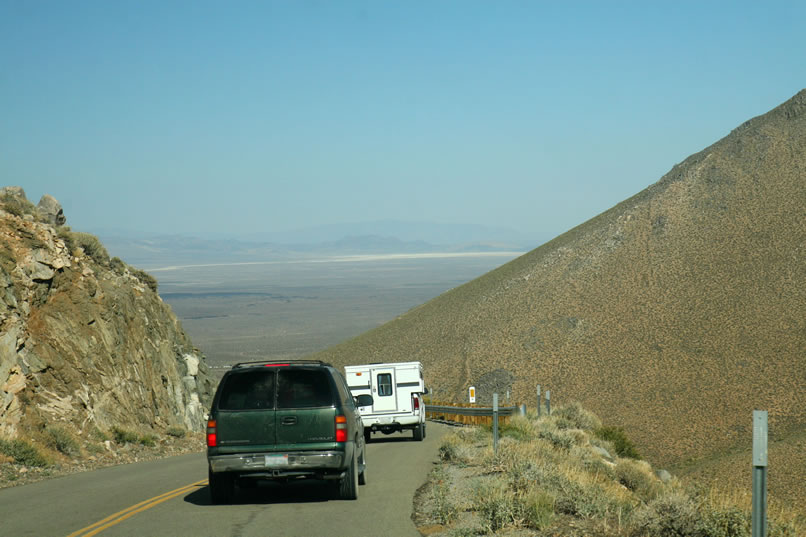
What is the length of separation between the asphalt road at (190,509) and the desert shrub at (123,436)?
19.5ft

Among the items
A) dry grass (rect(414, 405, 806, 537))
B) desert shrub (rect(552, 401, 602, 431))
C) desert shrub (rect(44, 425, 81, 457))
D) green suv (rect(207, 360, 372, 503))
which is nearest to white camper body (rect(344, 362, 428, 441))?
desert shrub (rect(44, 425, 81, 457))

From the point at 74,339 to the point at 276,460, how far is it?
554 inches

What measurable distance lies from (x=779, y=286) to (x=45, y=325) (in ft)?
167

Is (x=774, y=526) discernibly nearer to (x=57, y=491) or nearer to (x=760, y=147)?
(x=57, y=491)

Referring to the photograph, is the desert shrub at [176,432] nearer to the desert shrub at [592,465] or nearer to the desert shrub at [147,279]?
the desert shrub at [147,279]

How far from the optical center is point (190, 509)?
11.9 meters

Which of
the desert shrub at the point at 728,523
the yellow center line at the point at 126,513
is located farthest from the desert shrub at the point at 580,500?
the yellow center line at the point at 126,513

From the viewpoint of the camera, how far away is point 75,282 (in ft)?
81.7

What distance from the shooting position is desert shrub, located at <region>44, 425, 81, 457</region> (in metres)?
19.2

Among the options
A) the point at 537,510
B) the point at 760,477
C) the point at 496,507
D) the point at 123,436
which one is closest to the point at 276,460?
the point at 496,507

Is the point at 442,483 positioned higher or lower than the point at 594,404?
higher

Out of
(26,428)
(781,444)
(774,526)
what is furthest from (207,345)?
(774,526)

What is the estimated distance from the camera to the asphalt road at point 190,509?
1023cm

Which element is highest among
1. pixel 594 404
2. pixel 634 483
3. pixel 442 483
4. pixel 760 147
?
pixel 760 147
